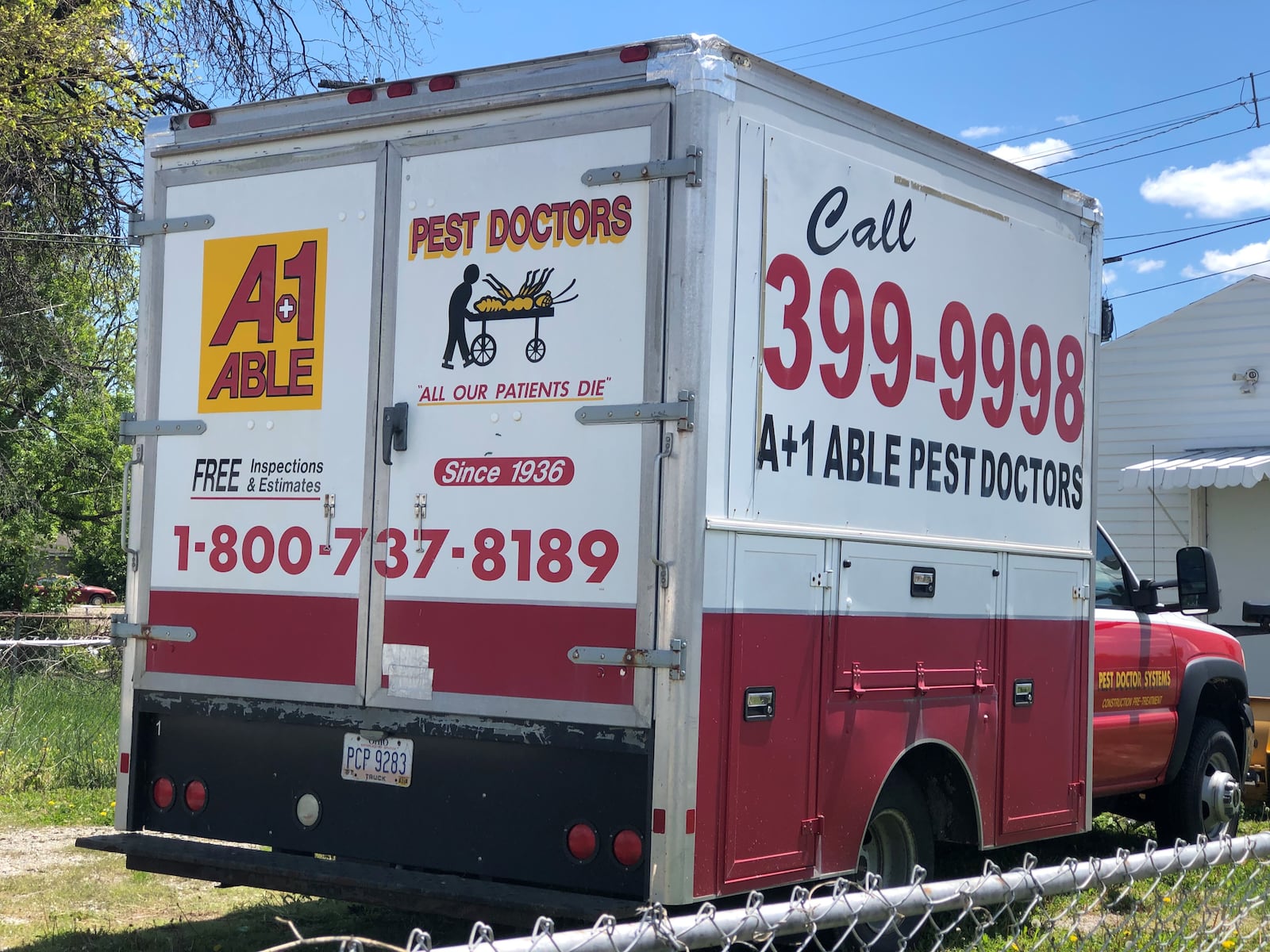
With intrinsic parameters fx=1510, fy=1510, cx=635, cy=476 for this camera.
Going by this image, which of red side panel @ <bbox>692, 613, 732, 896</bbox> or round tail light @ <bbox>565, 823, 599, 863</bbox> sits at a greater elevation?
red side panel @ <bbox>692, 613, 732, 896</bbox>

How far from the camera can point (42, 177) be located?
13.1 m

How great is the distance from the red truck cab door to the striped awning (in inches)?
332

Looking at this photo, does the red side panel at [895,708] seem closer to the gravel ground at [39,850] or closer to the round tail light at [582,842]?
the round tail light at [582,842]

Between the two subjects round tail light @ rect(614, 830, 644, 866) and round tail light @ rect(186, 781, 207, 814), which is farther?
round tail light @ rect(186, 781, 207, 814)

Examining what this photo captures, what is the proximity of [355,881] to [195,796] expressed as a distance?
0.96 m

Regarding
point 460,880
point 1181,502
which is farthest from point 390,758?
point 1181,502

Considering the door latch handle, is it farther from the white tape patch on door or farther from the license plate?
the license plate

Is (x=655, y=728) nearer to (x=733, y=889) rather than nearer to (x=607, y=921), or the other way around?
(x=733, y=889)

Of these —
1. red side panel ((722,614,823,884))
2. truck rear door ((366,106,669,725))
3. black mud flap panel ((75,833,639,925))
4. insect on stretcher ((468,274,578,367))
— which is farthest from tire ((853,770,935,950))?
insect on stretcher ((468,274,578,367))

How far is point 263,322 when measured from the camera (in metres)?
5.88

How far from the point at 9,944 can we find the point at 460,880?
2.36m

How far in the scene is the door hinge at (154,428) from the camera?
19.6 feet

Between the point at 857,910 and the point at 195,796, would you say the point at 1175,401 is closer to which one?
the point at 195,796

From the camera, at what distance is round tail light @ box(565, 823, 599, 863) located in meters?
5.01
